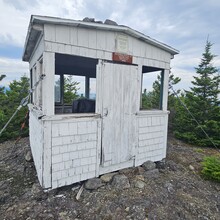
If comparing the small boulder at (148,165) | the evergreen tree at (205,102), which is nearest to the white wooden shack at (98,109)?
the small boulder at (148,165)

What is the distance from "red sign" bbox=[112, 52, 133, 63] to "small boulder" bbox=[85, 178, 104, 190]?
246 cm

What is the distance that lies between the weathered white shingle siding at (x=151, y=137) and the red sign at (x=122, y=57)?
1.30 m

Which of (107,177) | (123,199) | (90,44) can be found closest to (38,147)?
(107,177)

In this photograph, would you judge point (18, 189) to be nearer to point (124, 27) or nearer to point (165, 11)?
point (124, 27)

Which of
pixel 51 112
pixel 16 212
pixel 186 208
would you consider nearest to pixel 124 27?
pixel 51 112

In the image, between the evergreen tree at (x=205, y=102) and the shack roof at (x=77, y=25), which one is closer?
the shack roof at (x=77, y=25)

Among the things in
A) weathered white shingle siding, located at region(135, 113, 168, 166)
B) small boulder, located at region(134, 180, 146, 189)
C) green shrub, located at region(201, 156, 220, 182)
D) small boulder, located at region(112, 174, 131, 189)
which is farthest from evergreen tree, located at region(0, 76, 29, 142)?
green shrub, located at region(201, 156, 220, 182)

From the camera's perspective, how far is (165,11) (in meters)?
4.99

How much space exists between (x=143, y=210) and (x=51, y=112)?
219 centimetres

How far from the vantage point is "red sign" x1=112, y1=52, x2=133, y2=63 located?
3271mm

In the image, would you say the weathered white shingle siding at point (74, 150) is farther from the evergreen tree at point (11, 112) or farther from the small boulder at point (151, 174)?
the evergreen tree at point (11, 112)

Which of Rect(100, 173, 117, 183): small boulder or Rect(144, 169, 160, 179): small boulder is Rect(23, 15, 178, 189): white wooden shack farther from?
Rect(144, 169, 160, 179): small boulder

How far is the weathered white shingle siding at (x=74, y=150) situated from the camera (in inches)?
112

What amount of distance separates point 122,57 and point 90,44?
74 centimetres
